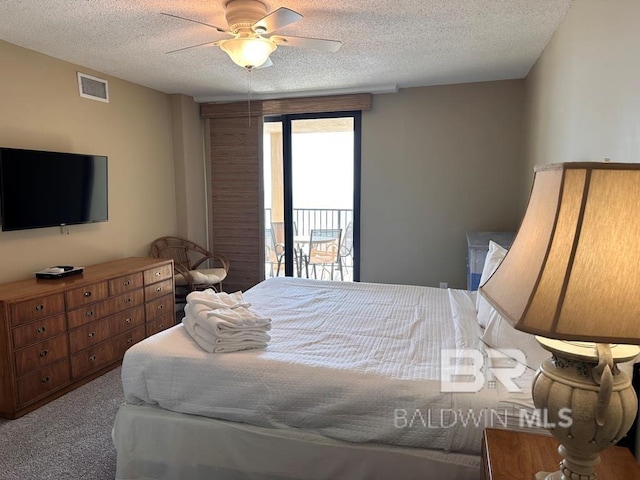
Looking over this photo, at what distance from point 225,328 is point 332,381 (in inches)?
22.8

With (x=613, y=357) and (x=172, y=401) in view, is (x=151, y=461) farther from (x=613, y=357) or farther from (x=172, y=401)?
(x=613, y=357)

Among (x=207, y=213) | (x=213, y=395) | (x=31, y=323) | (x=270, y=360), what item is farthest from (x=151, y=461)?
(x=207, y=213)

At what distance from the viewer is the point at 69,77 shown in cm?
356

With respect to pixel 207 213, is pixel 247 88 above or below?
above

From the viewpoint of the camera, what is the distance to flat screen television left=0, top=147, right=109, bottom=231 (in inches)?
117

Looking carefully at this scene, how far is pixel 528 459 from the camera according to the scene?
1240 mm

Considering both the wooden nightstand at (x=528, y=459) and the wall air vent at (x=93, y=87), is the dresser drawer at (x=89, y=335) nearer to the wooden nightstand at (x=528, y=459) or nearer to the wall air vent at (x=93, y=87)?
the wall air vent at (x=93, y=87)

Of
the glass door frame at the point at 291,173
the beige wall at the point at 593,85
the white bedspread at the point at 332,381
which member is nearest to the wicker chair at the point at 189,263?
the glass door frame at the point at 291,173

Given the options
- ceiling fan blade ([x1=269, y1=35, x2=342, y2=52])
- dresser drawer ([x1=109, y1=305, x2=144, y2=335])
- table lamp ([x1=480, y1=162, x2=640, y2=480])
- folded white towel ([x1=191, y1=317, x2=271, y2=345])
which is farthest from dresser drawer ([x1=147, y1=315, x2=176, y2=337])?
table lamp ([x1=480, y1=162, x2=640, y2=480])

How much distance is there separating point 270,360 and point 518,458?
3.38 ft

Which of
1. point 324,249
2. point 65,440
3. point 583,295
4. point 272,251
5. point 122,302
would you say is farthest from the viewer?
point 272,251

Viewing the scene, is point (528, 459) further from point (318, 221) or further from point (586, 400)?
point (318, 221)

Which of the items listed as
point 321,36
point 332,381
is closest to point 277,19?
point 321,36

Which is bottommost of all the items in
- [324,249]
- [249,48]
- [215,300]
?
[324,249]
